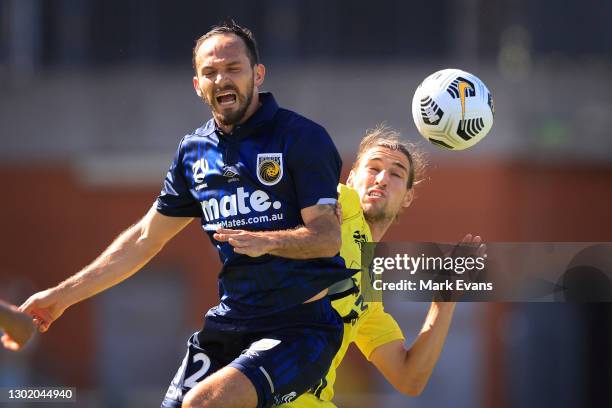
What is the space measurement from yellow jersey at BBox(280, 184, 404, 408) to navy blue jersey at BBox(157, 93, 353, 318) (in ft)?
1.83

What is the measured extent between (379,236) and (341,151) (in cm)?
1056

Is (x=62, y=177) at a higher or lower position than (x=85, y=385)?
higher

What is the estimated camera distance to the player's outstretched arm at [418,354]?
707cm

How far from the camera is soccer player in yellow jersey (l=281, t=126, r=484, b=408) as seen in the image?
6952 mm

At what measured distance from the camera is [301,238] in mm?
5719

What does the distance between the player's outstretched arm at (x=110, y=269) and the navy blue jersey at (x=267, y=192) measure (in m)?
0.42

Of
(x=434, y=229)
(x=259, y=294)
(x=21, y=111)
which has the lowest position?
(x=259, y=294)

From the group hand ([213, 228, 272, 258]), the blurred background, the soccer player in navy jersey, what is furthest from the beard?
the blurred background

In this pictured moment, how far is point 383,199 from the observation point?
23.3 ft

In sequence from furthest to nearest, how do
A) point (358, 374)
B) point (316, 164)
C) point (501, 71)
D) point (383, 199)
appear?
point (501, 71) < point (358, 374) < point (383, 199) < point (316, 164)

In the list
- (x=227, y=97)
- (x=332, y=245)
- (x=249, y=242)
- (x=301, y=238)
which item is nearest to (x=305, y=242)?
(x=301, y=238)

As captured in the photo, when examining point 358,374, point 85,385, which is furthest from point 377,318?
point 85,385

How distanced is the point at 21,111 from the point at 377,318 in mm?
12835

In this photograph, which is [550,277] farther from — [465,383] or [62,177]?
[62,177]
